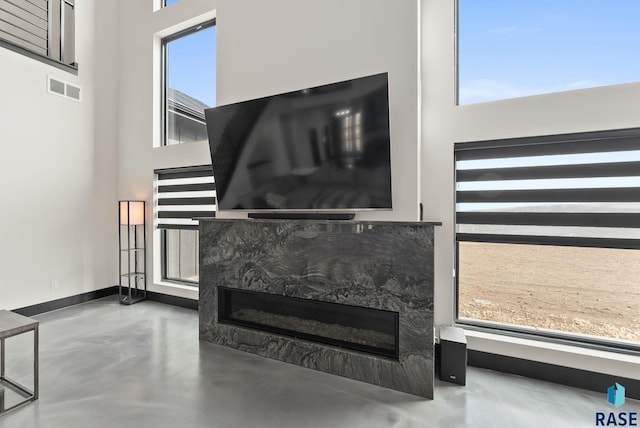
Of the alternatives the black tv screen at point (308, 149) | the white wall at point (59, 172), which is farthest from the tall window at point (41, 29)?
the black tv screen at point (308, 149)

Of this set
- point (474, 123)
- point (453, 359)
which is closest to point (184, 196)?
point (474, 123)

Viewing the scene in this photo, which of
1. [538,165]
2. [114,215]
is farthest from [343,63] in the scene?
[114,215]

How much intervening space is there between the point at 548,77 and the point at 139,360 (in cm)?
434

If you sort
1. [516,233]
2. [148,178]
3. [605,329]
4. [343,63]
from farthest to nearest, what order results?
[148,178]
[343,63]
[516,233]
[605,329]

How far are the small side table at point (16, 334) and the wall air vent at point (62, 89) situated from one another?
3179 mm

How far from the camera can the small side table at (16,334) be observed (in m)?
2.04

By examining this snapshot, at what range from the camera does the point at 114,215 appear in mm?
4855

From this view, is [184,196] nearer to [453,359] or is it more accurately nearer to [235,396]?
[235,396]

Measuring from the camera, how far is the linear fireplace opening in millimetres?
2523

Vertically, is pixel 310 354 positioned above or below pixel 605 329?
below

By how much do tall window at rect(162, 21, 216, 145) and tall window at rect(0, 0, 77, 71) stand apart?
124cm

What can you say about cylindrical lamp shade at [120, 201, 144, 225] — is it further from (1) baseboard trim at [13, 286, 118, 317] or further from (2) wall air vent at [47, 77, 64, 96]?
(2) wall air vent at [47, 77, 64, 96]

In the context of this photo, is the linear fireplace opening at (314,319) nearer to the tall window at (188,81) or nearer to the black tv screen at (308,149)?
the black tv screen at (308,149)

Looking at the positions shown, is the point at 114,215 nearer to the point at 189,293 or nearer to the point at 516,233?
the point at 189,293
